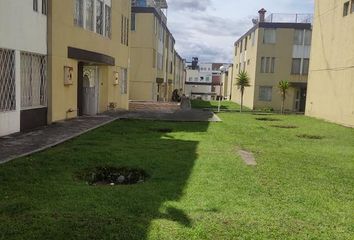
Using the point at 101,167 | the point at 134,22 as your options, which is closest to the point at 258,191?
the point at 101,167

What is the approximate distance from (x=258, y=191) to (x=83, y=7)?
44.3ft

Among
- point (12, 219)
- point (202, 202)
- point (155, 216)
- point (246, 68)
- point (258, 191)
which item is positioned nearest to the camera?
point (12, 219)

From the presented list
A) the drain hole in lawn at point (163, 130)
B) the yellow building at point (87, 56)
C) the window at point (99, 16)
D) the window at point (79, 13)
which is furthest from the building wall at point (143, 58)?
the drain hole in lawn at point (163, 130)

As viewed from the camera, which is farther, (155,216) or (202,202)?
(202,202)

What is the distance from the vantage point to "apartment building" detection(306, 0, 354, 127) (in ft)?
75.9

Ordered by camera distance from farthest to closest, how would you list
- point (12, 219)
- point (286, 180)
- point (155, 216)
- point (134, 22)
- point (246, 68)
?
point (246, 68), point (134, 22), point (286, 180), point (155, 216), point (12, 219)

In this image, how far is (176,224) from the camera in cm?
562

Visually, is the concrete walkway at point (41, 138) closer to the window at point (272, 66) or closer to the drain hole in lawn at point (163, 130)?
the drain hole in lawn at point (163, 130)

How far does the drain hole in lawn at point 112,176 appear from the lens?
819cm

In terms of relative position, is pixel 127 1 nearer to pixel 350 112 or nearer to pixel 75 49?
pixel 75 49

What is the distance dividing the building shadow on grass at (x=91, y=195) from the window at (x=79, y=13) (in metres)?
7.66

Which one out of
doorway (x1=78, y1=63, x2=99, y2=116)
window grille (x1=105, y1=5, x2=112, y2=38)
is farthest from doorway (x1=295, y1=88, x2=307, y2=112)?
doorway (x1=78, y1=63, x2=99, y2=116)

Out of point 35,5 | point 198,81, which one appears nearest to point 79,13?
point 35,5

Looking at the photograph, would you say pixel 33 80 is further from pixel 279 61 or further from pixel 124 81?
pixel 279 61
